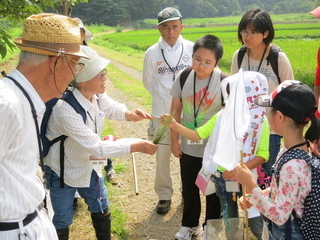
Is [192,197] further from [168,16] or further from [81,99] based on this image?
[168,16]

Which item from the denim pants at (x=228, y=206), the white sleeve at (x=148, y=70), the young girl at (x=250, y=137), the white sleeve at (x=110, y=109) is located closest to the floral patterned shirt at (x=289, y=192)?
the young girl at (x=250, y=137)

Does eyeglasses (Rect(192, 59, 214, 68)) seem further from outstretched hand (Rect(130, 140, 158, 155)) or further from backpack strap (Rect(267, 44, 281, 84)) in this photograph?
outstretched hand (Rect(130, 140, 158, 155))

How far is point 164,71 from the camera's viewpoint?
422 centimetres

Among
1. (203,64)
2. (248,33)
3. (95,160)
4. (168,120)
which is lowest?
(95,160)

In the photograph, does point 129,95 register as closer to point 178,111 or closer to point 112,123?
point 112,123

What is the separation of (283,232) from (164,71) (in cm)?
245

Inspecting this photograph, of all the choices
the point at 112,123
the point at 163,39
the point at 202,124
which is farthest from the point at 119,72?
the point at 202,124

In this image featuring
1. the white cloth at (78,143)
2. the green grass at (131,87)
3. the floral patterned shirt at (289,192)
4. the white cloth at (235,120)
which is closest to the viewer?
the floral patterned shirt at (289,192)

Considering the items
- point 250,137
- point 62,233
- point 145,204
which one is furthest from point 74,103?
point 145,204

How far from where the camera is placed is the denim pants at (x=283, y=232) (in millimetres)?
2131

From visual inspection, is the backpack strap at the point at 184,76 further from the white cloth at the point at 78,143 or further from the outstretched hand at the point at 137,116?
the white cloth at the point at 78,143

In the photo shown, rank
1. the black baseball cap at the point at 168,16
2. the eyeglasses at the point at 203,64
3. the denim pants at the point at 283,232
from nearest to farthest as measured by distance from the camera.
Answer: the denim pants at the point at 283,232 < the eyeglasses at the point at 203,64 < the black baseball cap at the point at 168,16

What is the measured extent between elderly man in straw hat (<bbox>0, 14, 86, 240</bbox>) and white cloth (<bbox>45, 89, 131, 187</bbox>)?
2.66ft

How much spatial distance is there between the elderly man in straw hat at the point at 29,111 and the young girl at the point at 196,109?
5.13ft
